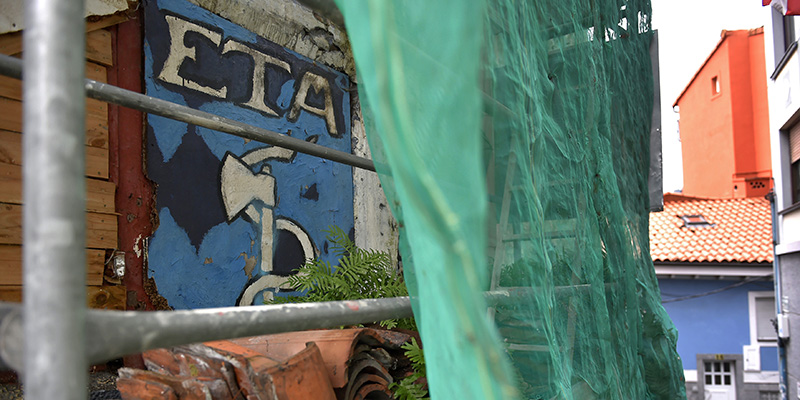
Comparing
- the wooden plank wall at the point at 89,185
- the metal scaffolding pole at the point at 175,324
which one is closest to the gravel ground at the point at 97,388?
the wooden plank wall at the point at 89,185

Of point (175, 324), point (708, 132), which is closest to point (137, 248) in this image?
point (175, 324)

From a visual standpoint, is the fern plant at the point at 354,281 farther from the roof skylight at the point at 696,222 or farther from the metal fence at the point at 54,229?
the roof skylight at the point at 696,222

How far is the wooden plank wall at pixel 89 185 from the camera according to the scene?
7.61ft

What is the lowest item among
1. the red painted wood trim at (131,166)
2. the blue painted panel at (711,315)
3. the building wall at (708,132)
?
the blue painted panel at (711,315)

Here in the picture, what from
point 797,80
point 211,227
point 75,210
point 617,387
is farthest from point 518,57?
point 797,80

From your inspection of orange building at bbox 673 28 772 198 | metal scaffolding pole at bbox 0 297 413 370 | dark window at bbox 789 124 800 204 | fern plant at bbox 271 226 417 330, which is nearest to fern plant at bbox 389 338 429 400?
fern plant at bbox 271 226 417 330

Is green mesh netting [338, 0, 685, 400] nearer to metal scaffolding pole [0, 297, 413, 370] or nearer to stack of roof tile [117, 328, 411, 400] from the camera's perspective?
metal scaffolding pole [0, 297, 413, 370]

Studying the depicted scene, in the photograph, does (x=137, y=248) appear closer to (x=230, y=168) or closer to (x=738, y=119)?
(x=230, y=168)

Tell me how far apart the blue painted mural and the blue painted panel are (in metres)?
11.8

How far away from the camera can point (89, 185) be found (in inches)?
101

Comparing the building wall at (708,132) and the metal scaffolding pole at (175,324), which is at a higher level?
the building wall at (708,132)

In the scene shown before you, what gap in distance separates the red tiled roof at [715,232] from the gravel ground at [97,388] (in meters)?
12.4

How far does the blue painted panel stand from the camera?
1297 centimetres

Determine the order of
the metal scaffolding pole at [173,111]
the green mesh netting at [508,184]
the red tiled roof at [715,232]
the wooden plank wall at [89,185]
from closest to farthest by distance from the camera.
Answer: the green mesh netting at [508,184] → the metal scaffolding pole at [173,111] → the wooden plank wall at [89,185] → the red tiled roof at [715,232]
